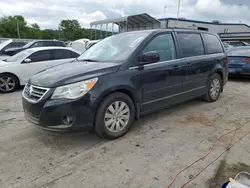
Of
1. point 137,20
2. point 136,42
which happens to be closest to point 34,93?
point 136,42

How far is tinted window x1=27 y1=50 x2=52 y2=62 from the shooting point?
6820 millimetres

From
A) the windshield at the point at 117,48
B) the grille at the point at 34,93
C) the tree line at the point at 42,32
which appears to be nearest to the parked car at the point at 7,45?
the windshield at the point at 117,48

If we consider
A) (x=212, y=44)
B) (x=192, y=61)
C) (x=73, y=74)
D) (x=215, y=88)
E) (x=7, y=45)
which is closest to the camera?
(x=73, y=74)

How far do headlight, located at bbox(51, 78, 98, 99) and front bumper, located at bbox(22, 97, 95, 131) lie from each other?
7 centimetres

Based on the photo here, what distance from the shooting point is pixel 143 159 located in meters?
2.69

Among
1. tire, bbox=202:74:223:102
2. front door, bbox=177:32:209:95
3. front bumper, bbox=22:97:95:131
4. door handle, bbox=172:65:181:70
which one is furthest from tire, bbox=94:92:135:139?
tire, bbox=202:74:223:102

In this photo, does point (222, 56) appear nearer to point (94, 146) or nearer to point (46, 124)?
point (94, 146)

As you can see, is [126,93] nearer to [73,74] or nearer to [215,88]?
[73,74]

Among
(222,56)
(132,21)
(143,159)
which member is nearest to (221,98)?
(222,56)

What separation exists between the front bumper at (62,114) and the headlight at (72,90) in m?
0.07

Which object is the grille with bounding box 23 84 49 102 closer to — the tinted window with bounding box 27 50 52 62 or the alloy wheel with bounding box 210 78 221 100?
the alloy wheel with bounding box 210 78 221 100

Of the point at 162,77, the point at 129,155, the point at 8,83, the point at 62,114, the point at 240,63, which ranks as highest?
the point at 240,63

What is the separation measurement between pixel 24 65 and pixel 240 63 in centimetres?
748

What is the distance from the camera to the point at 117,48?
3701mm
